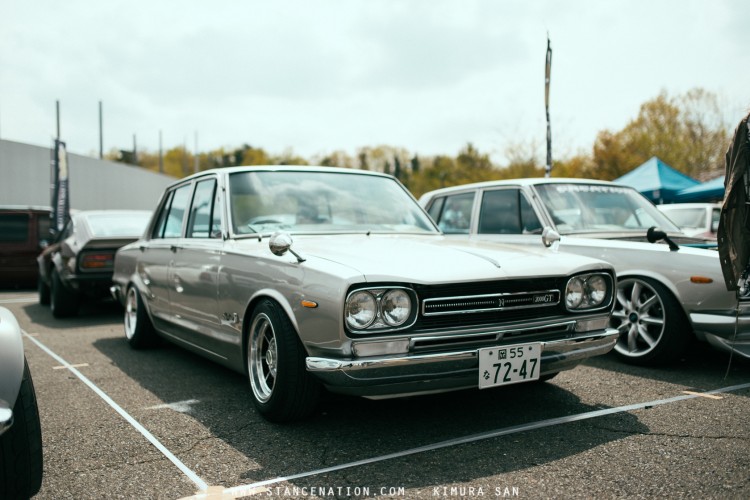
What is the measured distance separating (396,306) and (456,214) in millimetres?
3911

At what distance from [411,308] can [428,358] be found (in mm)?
249

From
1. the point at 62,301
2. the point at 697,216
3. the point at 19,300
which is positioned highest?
the point at 697,216

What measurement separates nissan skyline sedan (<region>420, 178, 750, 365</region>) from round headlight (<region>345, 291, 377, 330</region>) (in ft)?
5.87

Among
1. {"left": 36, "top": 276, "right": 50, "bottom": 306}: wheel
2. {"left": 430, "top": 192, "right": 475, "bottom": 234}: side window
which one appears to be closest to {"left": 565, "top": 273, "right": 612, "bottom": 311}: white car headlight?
{"left": 430, "top": 192, "right": 475, "bottom": 234}: side window

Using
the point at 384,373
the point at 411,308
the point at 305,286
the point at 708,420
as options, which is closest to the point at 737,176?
the point at 708,420

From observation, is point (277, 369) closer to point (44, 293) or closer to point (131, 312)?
point (131, 312)

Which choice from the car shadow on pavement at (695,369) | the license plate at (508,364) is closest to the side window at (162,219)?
the license plate at (508,364)

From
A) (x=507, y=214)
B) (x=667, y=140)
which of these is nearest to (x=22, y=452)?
(x=507, y=214)

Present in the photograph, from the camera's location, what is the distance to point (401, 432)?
3273 mm

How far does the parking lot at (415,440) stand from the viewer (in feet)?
8.51

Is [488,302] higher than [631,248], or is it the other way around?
[631,248]

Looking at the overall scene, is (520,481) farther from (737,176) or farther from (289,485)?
(737,176)

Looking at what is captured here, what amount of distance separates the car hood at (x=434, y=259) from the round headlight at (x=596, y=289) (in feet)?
0.27

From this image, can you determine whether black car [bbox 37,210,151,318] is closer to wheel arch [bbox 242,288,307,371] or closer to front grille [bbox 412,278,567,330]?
wheel arch [bbox 242,288,307,371]
